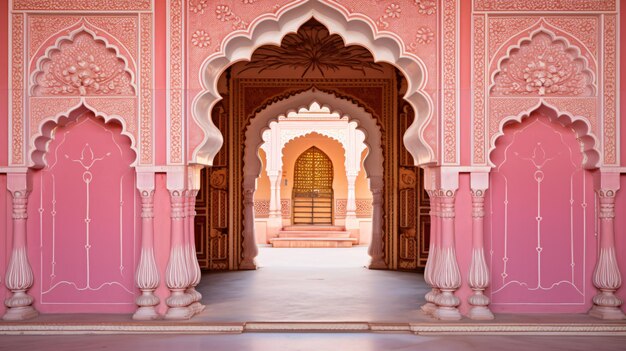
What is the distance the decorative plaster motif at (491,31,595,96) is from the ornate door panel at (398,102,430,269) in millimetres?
4141

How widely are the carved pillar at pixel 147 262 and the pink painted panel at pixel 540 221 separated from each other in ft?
9.52

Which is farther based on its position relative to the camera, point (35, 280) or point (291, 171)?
point (291, 171)

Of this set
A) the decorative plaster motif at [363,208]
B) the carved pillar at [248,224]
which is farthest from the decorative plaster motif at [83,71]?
the decorative plaster motif at [363,208]

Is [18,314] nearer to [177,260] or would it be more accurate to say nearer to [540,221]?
[177,260]

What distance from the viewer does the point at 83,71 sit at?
5645mm

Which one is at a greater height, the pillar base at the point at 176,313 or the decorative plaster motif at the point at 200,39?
the decorative plaster motif at the point at 200,39

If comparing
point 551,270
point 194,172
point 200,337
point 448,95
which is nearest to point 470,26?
point 448,95

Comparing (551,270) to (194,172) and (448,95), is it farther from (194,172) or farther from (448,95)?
(194,172)

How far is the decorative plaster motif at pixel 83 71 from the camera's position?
5.65 metres

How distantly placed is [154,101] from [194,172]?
708 mm

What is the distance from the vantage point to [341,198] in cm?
1609

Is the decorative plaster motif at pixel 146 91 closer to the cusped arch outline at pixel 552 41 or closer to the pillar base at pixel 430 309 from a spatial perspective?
the pillar base at pixel 430 309

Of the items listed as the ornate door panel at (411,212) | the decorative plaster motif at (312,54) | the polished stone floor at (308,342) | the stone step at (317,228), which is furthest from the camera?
the stone step at (317,228)

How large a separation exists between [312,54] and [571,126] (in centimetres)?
414
